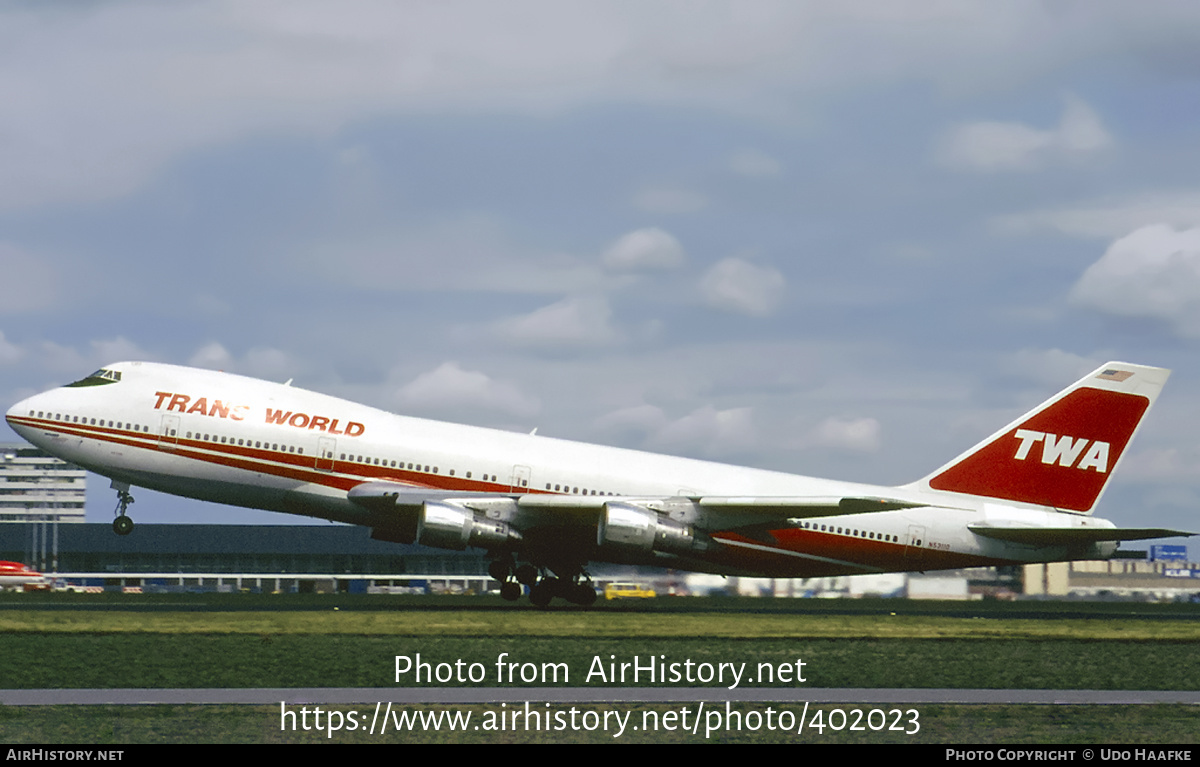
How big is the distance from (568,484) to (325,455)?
785 centimetres

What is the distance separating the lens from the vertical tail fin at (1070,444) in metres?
44.6

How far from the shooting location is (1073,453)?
147 ft

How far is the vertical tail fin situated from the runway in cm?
2599

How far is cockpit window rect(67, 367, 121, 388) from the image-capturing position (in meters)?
42.0

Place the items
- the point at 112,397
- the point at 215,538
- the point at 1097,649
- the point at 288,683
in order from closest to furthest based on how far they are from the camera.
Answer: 1. the point at 288,683
2. the point at 1097,649
3. the point at 112,397
4. the point at 215,538

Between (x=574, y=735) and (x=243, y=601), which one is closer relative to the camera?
(x=574, y=735)

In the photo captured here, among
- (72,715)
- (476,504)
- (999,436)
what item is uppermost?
(999,436)

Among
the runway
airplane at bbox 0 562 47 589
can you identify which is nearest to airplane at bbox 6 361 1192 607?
the runway

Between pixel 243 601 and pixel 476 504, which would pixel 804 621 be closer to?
pixel 476 504

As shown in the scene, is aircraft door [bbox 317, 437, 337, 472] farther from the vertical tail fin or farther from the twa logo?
the twa logo

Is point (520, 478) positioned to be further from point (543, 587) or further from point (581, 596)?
point (581, 596)
